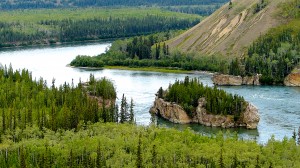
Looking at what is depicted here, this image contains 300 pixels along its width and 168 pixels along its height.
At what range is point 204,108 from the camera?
161875 mm

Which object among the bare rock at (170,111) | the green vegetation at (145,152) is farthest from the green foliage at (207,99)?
the green vegetation at (145,152)

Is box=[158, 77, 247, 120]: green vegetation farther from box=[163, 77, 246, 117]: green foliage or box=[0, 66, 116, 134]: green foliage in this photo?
box=[0, 66, 116, 134]: green foliage

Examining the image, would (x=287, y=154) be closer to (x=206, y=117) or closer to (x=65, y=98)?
(x=206, y=117)

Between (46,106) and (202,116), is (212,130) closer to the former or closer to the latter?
(202,116)

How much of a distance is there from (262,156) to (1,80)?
9222cm

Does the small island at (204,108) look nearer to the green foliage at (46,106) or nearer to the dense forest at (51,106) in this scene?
the dense forest at (51,106)

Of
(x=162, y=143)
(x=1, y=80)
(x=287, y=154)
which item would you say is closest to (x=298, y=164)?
(x=287, y=154)


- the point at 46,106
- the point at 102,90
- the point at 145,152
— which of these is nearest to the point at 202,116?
the point at 102,90

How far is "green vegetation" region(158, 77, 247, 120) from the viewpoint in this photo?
522 feet

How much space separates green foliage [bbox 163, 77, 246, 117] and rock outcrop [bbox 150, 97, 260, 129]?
42.4 inches

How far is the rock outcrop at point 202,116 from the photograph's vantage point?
510 feet

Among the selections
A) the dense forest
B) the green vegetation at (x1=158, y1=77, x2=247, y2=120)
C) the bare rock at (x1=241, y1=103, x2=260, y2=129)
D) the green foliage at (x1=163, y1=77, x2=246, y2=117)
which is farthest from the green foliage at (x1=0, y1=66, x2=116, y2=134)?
the bare rock at (x1=241, y1=103, x2=260, y2=129)

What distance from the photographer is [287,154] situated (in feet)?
360

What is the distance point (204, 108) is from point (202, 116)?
220cm
